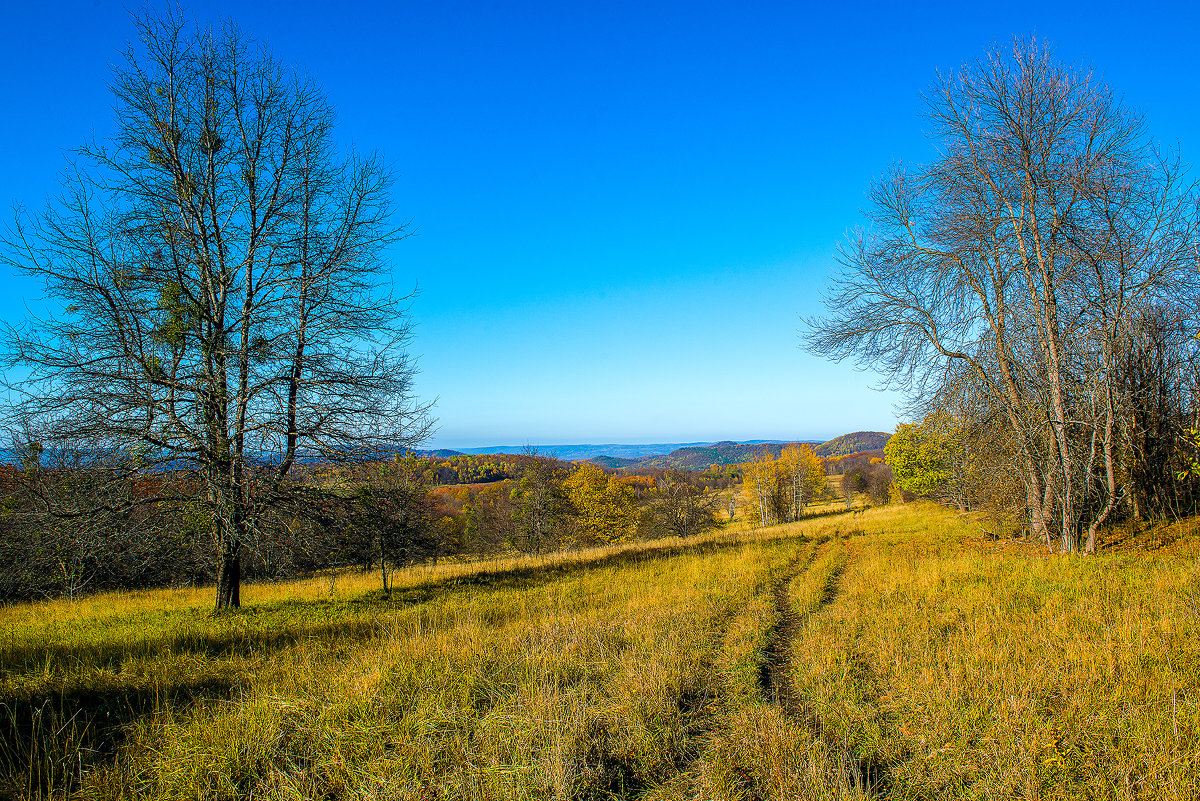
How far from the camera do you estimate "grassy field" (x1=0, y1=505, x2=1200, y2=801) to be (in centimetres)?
282

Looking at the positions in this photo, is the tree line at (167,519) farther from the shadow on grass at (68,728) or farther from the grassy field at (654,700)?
the shadow on grass at (68,728)

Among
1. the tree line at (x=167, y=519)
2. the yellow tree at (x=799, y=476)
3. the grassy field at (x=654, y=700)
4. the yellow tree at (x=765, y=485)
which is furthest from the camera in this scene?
the yellow tree at (x=799, y=476)

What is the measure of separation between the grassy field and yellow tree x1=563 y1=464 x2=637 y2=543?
3096 cm

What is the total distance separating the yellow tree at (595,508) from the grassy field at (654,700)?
31.0m

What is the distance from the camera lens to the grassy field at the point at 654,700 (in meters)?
2.82

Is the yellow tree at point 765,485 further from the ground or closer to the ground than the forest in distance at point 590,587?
closer to the ground

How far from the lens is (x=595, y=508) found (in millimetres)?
38094

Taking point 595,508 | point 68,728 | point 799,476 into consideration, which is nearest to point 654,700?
point 68,728

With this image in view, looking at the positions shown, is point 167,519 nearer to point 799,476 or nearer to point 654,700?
point 654,700

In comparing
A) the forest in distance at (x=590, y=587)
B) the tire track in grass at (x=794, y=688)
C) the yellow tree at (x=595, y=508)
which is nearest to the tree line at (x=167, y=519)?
the forest in distance at (x=590, y=587)

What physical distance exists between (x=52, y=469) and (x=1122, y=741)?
13459 millimetres

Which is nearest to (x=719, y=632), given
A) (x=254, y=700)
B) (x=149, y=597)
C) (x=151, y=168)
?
(x=254, y=700)

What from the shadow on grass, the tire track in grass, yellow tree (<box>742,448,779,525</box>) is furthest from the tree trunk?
yellow tree (<box>742,448,779,525</box>)

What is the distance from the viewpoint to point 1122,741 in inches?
116
